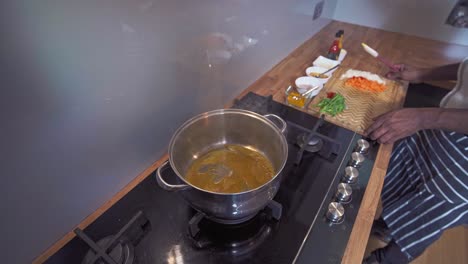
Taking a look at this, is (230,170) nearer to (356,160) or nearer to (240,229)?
(240,229)

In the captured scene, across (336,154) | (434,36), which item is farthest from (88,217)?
(434,36)

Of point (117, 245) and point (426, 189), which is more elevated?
point (117, 245)

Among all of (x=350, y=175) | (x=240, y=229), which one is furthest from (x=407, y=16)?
(x=240, y=229)

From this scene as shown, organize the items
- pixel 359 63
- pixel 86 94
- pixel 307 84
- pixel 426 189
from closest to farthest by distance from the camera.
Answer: pixel 86 94 < pixel 426 189 < pixel 307 84 < pixel 359 63

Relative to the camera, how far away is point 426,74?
0.97 metres

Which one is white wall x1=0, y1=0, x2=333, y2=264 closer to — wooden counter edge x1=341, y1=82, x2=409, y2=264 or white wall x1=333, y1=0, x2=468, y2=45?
wooden counter edge x1=341, y1=82, x2=409, y2=264

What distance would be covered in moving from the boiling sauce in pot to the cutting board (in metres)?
0.34

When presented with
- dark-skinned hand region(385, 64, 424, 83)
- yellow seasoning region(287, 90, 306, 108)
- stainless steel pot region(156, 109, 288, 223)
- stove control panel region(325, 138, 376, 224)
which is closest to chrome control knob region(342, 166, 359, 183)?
stove control panel region(325, 138, 376, 224)

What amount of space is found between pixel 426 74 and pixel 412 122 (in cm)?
41

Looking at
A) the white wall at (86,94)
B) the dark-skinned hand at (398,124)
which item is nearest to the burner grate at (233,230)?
the white wall at (86,94)

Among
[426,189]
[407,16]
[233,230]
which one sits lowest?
[426,189]

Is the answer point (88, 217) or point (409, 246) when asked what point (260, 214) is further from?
point (409, 246)

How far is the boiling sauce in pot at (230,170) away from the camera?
521 millimetres

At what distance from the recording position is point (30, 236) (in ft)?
1.45
